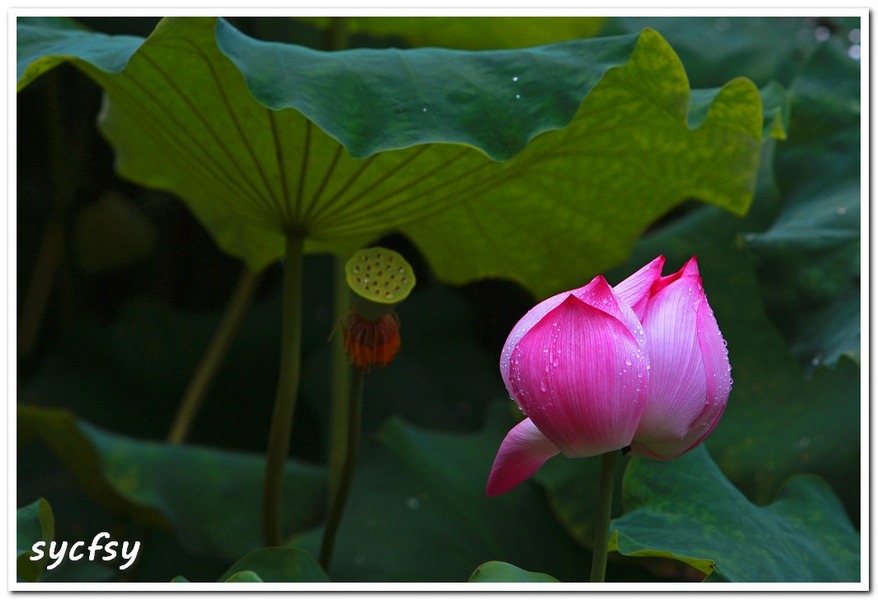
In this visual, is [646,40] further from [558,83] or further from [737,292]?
[737,292]

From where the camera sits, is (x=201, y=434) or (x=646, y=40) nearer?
(x=646, y=40)

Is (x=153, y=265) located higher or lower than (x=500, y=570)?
lower

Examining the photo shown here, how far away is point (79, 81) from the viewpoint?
1254 mm

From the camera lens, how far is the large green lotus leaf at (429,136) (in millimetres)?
633

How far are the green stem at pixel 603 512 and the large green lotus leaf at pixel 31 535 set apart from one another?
34 cm

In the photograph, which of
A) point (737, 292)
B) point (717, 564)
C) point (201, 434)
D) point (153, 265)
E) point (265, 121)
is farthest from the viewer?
point (153, 265)

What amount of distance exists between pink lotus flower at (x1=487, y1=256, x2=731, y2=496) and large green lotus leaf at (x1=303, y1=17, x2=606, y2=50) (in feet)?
2.31

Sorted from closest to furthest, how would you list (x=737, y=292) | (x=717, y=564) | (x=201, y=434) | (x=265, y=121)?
A: (x=717, y=564)
(x=265, y=121)
(x=737, y=292)
(x=201, y=434)

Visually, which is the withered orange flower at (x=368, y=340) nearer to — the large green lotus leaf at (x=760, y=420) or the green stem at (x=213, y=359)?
the large green lotus leaf at (x=760, y=420)

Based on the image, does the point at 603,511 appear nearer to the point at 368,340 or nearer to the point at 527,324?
the point at 527,324

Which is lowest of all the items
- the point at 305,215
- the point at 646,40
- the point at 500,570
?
the point at 500,570

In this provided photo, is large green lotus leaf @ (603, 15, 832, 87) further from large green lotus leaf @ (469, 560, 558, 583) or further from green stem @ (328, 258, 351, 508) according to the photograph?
large green lotus leaf @ (469, 560, 558, 583)

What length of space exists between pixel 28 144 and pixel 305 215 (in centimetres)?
71
